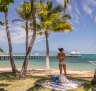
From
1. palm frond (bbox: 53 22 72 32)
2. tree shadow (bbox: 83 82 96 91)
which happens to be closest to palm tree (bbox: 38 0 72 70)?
palm frond (bbox: 53 22 72 32)

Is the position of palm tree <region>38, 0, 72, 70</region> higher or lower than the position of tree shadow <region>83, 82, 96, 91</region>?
higher

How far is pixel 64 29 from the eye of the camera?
116 ft

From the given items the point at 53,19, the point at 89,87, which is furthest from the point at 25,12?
the point at 89,87

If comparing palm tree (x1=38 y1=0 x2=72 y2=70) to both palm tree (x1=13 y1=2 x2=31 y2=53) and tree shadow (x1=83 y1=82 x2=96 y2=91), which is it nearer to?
palm tree (x1=13 y1=2 x2=31 y2=53)

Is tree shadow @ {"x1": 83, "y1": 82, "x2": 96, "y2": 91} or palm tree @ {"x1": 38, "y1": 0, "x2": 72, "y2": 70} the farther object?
palm tree @ {"x1": 38, "y1": 0, "x2": 72, "y2": 70}

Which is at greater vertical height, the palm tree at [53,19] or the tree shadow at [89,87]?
the palm tree at [53,19]

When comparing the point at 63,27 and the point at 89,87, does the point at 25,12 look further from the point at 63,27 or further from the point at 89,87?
the point at 89,87

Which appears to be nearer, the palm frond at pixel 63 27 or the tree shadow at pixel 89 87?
the tree shadow at pixel 89 87

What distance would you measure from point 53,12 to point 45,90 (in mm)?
17826

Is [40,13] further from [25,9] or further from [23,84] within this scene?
[23,84]

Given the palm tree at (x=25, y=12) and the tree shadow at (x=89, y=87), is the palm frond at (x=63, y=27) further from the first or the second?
the tree shadow at (x=89, y=87)

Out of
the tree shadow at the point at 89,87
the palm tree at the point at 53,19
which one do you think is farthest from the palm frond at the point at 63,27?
the tree shadow at the point at 89,87

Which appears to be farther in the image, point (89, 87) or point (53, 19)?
point (53, 19)

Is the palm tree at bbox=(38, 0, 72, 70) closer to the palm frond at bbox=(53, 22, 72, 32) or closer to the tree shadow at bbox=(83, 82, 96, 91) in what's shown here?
the palm frond at bbox=(53, 22, 72, 32)
